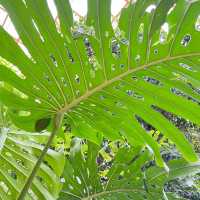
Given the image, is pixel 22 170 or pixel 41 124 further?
pixel 22 170

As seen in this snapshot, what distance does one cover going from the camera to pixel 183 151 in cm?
126

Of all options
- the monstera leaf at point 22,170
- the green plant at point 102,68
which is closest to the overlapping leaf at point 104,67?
the green plant at point 102,68

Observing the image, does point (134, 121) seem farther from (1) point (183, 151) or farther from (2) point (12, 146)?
(2) point (12, 146)

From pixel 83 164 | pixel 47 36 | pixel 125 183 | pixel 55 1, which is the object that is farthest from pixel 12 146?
pixel 55 1

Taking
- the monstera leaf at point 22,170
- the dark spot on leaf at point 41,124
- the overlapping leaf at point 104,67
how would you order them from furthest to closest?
the monstera leaf at point 22,170, the dark spot on leaf at point 41,124, the overlapping leaf at point 104,67

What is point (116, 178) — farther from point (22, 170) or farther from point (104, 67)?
point (104, 67)

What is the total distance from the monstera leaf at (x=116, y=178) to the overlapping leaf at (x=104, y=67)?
0.28 metres

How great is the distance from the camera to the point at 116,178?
5.64 feet

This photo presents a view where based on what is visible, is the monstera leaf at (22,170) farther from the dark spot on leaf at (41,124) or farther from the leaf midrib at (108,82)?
the leaf midrib at (108,82)

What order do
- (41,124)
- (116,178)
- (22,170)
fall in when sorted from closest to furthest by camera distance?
(41,124), (22,170), (116,178)

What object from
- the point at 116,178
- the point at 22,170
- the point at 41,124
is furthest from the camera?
the point at 116,178

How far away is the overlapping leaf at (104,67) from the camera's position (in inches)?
40.0

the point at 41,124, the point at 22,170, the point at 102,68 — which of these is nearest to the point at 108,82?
the point at 102,68

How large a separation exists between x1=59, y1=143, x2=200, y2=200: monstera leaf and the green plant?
28 cm
